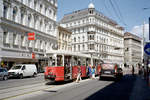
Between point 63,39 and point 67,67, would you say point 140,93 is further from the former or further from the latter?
point 63,39

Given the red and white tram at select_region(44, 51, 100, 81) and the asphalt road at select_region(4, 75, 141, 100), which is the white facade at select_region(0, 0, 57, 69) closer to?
the red and white tram at select_region(44, 51, 100, 81)

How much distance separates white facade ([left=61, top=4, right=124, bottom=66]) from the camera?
71.1 meters

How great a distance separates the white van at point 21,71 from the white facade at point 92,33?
43.8 meters

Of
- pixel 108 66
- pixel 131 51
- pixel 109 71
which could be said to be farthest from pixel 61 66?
pixel 131 51

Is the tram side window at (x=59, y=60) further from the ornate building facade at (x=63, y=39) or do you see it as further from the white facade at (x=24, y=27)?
the ornate building facade at (x=63, y=39)

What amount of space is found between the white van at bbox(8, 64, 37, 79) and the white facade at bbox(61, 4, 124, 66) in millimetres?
43800

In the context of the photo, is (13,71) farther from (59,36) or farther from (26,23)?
(59,36)

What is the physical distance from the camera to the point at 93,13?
7169 cm

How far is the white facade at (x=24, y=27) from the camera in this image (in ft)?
100

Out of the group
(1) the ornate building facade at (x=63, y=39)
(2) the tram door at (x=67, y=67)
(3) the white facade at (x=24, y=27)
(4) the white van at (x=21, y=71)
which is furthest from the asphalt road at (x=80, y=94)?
(1) the ornate building facade at (x=63, y=39)

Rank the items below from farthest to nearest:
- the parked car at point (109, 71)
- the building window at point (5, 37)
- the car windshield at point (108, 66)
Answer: the building window at point (5, 37), the car windshield at point (108, 66), the parked car at point (109, 71)

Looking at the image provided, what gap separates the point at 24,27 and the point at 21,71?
1295 cm

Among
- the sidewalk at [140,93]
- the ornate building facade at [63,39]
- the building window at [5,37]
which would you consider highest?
the ornate building facade at [63,39]

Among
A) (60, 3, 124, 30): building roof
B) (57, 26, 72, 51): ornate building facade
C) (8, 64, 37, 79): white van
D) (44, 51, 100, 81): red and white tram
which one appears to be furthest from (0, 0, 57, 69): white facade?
(60, 3, 124, 30): building roof
